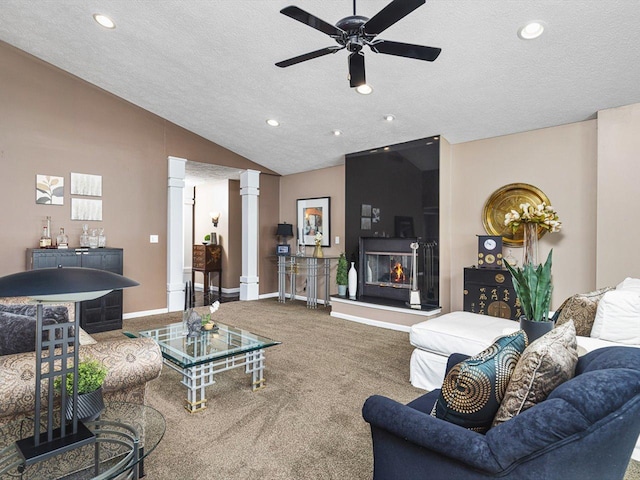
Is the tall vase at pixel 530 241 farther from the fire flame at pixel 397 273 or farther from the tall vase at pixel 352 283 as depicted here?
the tall vase at pixel 352 283

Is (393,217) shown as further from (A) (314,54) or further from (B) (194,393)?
(B) (194,393)

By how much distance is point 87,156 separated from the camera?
16.6 ft

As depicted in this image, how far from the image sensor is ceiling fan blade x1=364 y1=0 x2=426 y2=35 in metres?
1.95

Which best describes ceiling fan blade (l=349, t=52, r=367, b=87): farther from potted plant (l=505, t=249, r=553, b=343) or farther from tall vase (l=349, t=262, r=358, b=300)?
tall vase (l=349, t=262, r=358, b=300)

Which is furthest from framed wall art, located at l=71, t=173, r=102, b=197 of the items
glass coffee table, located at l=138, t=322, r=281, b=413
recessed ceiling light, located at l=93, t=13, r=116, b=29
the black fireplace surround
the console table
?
the black fireplace surround

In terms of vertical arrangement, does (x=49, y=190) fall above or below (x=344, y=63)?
below

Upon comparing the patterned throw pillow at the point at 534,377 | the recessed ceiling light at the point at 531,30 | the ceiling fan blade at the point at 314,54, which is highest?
the recessed ceiling light at the point at 531,30

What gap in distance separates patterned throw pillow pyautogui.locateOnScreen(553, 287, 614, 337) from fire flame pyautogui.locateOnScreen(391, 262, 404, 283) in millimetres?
2759

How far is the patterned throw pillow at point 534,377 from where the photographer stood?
1.07 metres

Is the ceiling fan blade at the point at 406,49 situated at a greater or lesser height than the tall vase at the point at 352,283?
greater

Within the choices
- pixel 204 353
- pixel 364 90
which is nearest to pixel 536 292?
pixel 204 353

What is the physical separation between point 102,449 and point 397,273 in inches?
180

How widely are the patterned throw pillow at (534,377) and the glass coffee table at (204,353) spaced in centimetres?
192

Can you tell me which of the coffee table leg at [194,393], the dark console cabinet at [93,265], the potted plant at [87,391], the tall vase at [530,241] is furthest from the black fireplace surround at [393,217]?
the potted plant at [87,391]
